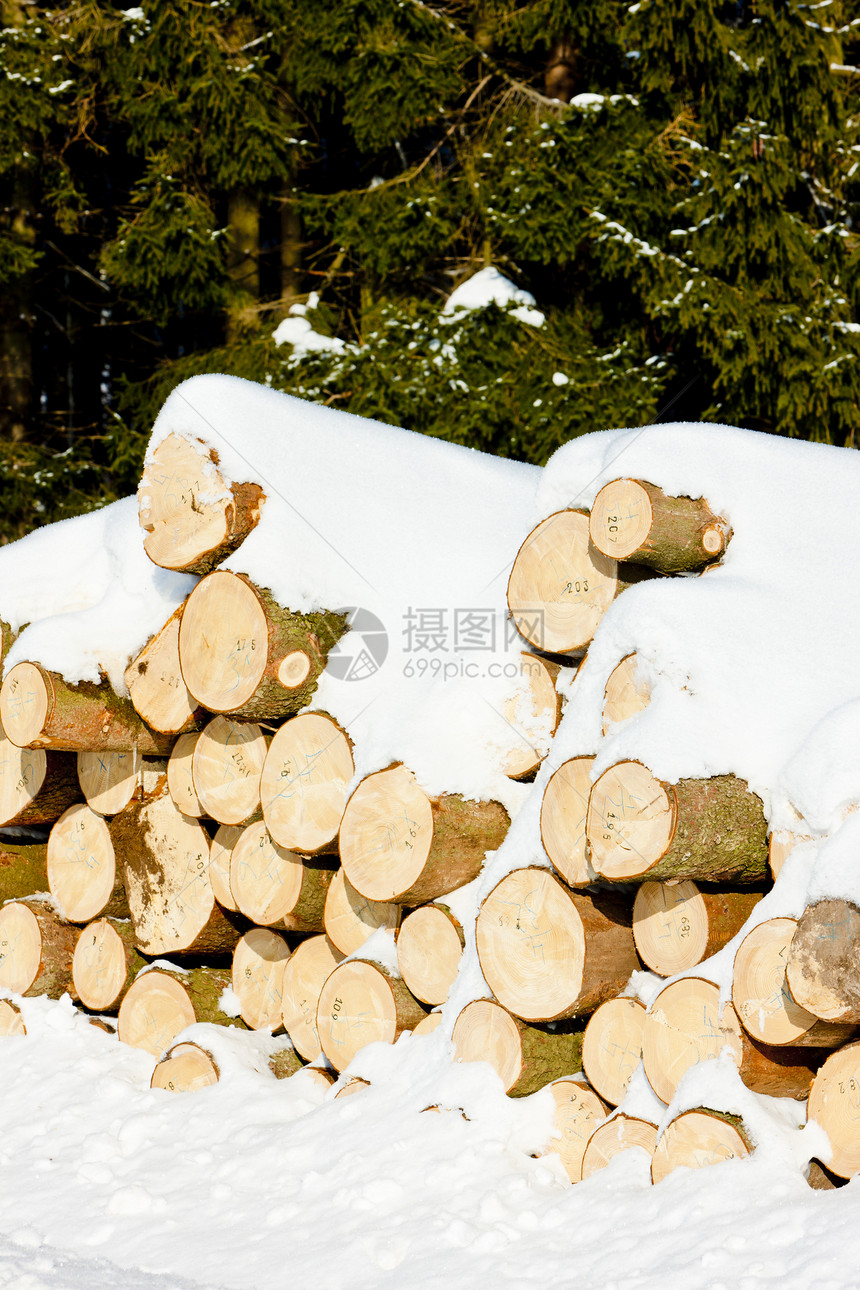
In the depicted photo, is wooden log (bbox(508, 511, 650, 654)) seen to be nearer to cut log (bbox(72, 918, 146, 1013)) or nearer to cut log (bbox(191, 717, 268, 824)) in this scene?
cut log (bbox(191, 717, 268, 824))

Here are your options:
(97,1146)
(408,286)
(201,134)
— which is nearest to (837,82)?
(408,286)

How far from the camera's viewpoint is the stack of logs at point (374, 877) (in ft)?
8.39

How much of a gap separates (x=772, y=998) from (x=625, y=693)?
0.80 metres

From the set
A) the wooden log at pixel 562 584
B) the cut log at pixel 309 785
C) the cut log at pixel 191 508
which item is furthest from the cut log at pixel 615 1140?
the cut log at pixel 191 508

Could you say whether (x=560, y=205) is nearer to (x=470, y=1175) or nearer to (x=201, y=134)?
(x=201, y=134)

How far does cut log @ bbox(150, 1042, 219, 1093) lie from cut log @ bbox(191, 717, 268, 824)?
Result: 74 cm

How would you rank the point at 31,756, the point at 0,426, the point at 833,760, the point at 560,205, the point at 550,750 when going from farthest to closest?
the point at 0,426 < the point at 560,205 < the point at 31,756 < the point at 550,750 < the point at 833,760

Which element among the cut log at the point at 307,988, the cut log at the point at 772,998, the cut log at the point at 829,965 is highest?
the cut log at the point at 829,965

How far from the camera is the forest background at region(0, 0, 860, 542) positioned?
26.3 ft

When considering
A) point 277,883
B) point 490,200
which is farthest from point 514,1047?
point 490,200

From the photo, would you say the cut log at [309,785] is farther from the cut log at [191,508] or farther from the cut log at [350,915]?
the cut log at [191,508]

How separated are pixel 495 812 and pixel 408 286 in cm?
707

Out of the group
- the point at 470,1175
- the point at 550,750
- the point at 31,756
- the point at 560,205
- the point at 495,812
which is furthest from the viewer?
the point at 560,205

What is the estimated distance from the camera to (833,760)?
250 centimetres
